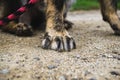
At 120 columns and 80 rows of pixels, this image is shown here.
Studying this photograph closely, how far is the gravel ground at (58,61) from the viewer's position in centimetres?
318

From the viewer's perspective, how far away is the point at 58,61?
3523 mm

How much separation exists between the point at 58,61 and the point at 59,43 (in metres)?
0.50

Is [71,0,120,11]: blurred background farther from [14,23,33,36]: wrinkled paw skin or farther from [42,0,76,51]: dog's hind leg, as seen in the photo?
[42,0,76,51]: dog's hind leg

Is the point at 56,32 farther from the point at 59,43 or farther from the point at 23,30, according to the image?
the point at 23,30

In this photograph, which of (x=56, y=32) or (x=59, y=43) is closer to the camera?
(x=59, y=43)

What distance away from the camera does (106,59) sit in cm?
369

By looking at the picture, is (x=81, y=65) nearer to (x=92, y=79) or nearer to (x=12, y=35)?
(x=92, y=79)

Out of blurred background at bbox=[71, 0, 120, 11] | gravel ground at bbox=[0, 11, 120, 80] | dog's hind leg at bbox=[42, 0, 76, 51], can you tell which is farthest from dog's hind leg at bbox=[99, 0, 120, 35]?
blurred background at bbox=[71, 0, 120, 11]

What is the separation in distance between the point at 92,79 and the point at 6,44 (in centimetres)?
145

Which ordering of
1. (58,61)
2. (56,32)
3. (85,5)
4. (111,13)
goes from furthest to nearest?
(85,5) → (111,13) → (56,32) → (58,61)

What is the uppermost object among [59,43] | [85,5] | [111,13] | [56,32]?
[85,5]

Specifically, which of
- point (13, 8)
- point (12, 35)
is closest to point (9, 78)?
point (12, 35)

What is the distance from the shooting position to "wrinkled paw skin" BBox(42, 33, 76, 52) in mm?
3959

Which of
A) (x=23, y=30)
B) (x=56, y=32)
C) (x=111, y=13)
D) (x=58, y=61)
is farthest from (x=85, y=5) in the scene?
(x=58, y=61)
